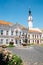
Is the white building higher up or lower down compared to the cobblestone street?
higher up

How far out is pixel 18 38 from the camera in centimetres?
5559

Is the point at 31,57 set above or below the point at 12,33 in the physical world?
below

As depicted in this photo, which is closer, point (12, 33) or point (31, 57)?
point (31, 57)

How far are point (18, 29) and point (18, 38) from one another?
3095 millimetres

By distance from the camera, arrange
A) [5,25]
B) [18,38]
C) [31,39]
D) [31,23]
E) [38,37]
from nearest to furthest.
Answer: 1. [5,25]
2. [18,38]
3. [31,39]
4. [38,37]
5. [31,23]

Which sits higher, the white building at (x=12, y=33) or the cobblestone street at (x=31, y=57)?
the white building at (x=12, y=33)

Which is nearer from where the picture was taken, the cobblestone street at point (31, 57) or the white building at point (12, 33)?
the cobblestone street at point (31, 57)

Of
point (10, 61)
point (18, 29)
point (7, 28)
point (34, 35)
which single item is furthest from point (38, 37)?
point (10, 61)

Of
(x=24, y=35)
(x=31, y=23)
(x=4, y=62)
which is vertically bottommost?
(x=4, y=62)

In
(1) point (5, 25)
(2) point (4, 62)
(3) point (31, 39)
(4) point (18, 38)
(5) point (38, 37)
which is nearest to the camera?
(2) point (4, 62)

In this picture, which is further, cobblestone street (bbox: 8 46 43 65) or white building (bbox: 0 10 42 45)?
white building (bbox: 0 10 42 45)

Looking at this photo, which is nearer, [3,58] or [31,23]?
[3,58]

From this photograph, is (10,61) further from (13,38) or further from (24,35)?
(24,35)

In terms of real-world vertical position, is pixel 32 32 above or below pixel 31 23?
below
